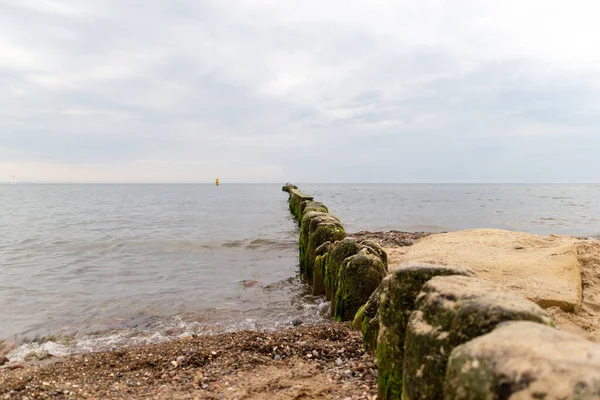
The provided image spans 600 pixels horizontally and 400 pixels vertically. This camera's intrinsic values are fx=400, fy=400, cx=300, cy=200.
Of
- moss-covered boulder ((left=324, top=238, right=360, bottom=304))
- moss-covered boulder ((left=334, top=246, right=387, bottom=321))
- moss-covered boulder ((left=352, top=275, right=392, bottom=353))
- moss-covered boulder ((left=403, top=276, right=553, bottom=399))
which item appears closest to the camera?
moss-covered boulder ((left=403, top=276, right=553, bottom=399))

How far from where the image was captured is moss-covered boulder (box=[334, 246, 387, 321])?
632 cm

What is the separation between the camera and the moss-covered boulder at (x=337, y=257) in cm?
718

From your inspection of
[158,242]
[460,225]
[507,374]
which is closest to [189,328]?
[507,374]

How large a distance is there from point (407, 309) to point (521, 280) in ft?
17.2

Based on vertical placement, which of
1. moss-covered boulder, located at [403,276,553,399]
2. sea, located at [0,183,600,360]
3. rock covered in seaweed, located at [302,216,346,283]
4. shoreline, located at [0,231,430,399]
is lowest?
sea, located at [0,183,600,360]

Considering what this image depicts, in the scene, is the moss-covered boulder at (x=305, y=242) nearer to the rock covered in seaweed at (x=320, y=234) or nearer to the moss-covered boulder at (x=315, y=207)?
the rock covered in seaweed at (x=320, y=234)

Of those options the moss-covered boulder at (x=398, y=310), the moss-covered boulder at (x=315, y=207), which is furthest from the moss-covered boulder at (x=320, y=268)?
the moss-covered boulder at (x=315, y=207)

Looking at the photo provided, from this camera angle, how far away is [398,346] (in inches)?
126

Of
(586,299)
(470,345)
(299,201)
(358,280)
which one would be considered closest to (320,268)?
(358,280)

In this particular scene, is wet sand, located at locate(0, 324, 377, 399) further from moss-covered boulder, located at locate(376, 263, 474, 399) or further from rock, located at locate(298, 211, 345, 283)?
rock, located at locate(298, 211, 345, 283)

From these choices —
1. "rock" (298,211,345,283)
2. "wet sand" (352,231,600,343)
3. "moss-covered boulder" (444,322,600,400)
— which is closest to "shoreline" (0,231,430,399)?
"moss-covered boulder" (444,322,600,400)

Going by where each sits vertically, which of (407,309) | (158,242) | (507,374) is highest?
(507,374)

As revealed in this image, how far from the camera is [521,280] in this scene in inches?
286

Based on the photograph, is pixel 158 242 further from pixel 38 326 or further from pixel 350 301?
pixel 350 301
